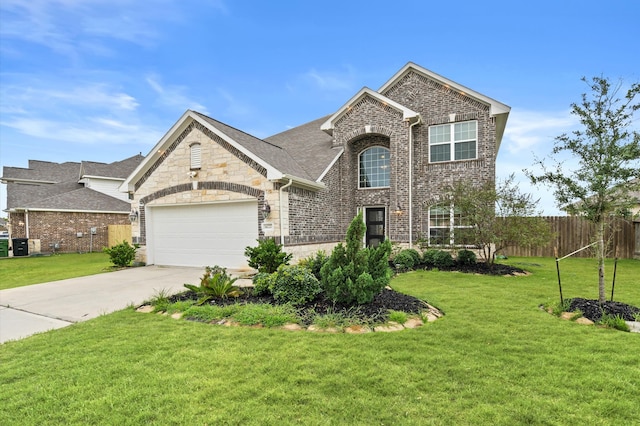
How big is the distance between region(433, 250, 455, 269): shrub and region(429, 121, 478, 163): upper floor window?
4147 millimetres

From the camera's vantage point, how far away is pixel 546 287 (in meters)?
7.76

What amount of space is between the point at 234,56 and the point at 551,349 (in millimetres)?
16789

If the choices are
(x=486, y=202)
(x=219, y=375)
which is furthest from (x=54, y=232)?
(x=486, y=202)

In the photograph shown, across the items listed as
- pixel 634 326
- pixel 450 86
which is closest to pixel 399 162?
pixel 450 86

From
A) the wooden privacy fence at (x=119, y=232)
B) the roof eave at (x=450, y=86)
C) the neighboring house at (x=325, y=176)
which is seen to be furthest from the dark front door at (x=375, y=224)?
the wooden privacy fence at (x=119, y=232)

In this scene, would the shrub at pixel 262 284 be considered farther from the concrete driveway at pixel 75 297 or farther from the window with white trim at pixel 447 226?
the window with white trim at pixel 447 226

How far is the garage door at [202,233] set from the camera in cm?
1112

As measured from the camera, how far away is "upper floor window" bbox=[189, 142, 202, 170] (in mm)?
11555

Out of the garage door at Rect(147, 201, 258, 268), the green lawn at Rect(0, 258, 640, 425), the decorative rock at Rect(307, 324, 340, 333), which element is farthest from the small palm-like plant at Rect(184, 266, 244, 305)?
the garage door at Rect(147, 201, 258, 268)

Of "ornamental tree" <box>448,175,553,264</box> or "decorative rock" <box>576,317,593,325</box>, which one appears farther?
"ornamental tree" <box>448,175,553,264</box>

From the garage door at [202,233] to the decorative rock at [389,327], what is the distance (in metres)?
6.92

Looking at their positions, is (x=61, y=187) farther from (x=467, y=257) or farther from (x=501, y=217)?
(x=501, y=217)

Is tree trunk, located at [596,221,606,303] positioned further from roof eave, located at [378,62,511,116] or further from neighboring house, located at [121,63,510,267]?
roof eave, located at [378,62,511,116]

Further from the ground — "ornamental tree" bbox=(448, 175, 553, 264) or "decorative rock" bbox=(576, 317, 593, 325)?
"ornamental tree" bbox=(448, 175, 553, 264)
